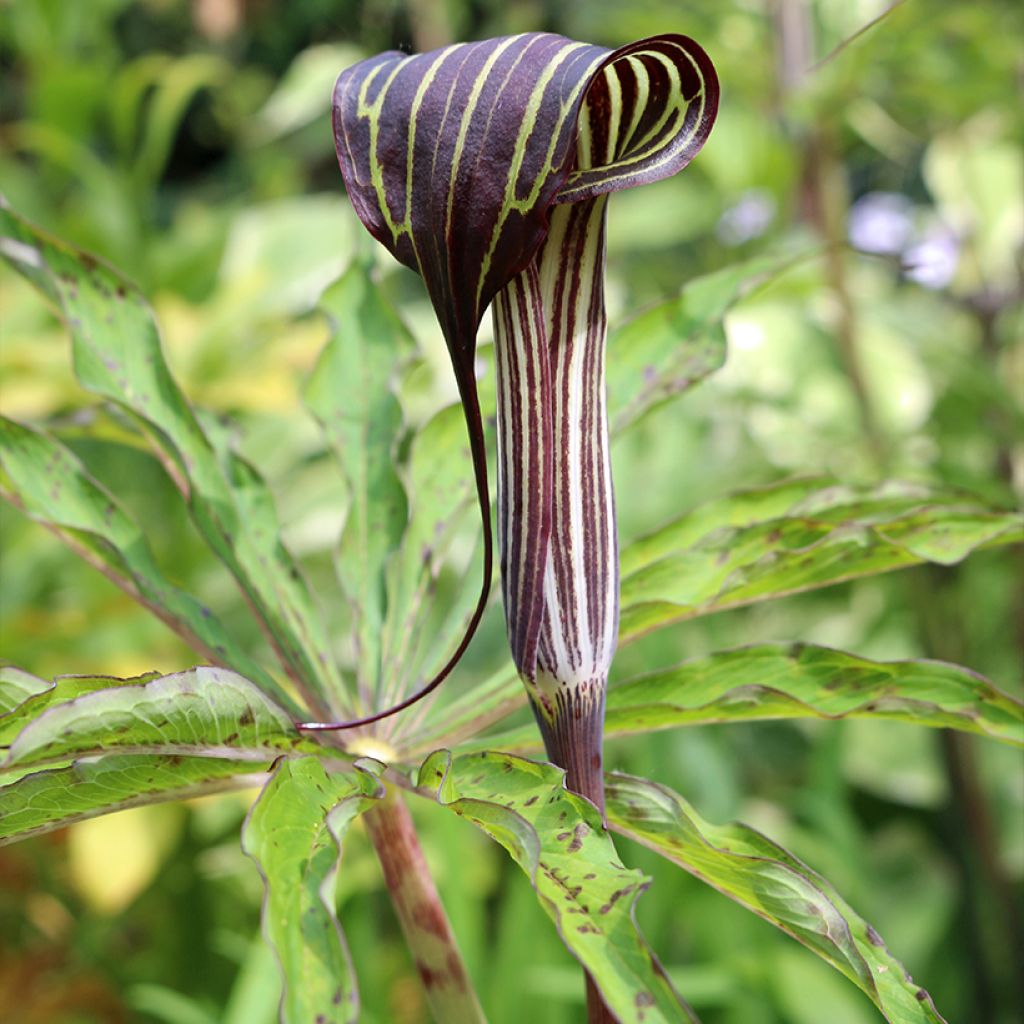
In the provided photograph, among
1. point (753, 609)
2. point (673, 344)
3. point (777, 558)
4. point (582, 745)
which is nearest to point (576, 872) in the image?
point (582, 745)

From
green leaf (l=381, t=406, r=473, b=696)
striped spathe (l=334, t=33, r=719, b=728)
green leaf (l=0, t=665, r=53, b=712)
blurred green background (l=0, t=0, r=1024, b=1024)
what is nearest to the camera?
striped spathe (l=334, t=33, r=719, b=728)

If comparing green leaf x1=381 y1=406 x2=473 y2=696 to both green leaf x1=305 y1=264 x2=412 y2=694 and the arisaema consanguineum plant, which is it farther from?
the arisaema consanguineum plant

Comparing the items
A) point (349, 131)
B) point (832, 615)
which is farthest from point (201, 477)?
point (832, 615)

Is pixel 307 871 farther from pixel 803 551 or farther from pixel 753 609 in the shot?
pixel 753 609

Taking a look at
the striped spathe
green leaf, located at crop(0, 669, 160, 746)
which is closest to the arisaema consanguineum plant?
the striped spathe

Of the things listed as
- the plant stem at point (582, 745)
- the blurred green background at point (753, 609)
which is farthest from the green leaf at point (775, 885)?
the blurred green background at point (753, 609)

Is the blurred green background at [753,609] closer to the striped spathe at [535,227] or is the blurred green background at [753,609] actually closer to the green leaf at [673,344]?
the green leaf at [673,344]
